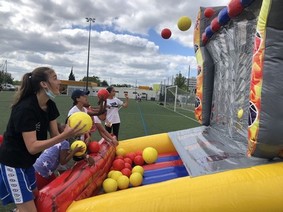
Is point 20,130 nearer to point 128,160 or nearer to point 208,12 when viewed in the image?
point 128,160

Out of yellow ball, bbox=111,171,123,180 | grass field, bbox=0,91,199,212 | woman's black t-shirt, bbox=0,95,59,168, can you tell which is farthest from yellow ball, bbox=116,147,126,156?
woman's black t-shirt, bbox=0,95,59,168

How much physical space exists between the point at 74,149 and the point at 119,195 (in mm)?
859

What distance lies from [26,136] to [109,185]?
1.70 metres

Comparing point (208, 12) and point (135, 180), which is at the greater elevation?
point (208, 12)

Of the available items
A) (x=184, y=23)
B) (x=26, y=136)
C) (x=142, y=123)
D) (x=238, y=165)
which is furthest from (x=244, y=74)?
(x=142, y=123)


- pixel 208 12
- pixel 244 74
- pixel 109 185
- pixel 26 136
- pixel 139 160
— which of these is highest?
pixel 208 12

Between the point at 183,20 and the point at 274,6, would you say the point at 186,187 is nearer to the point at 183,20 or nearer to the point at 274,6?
the point at 274,6

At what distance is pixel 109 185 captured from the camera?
398cm

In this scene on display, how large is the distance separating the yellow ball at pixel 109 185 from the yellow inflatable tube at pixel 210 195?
0.87 meters

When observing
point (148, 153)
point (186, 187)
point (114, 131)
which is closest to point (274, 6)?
point (186, 187)

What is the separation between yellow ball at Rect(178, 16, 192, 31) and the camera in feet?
17.7

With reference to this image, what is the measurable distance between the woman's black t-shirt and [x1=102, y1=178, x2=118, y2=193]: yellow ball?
141 cm

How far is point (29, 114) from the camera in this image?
2.62 meters

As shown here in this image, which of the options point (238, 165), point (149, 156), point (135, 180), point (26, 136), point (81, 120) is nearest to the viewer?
point (26, 136)
